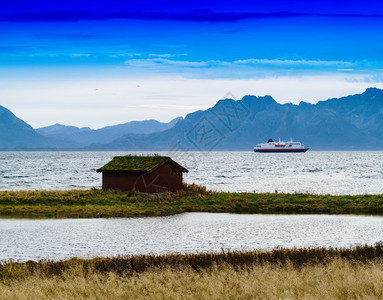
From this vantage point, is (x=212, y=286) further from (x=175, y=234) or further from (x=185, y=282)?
(x=175, y=234)

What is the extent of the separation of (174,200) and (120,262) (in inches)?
1040

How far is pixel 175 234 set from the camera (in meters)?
29.6

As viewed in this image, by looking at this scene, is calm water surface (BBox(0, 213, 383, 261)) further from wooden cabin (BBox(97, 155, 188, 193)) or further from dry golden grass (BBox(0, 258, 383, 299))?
dry golden grass (BBox(0, 258, 383, 299))

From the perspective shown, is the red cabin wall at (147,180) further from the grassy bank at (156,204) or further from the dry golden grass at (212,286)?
the dry golden grass at (212,286)

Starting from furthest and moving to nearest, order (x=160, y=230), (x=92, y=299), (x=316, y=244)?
(x=160, y=230) < (x=316, y=244) < (x=92, y=299)

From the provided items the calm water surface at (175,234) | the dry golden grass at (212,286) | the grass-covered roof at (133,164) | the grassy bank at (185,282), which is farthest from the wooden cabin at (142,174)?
the dry golden grass at (212,286)

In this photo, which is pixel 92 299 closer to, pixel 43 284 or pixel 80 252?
pixel 43 284

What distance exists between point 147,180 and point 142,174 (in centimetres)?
62

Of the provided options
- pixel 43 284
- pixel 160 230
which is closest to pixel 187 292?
pixel 43 284

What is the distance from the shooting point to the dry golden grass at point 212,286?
44.9 feet

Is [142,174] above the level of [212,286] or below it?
above

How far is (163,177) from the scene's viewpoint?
4609 cm

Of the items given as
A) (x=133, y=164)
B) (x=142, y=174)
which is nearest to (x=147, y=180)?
(x=142, y=174)

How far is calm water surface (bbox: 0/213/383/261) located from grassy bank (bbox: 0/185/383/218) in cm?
Result: 313
